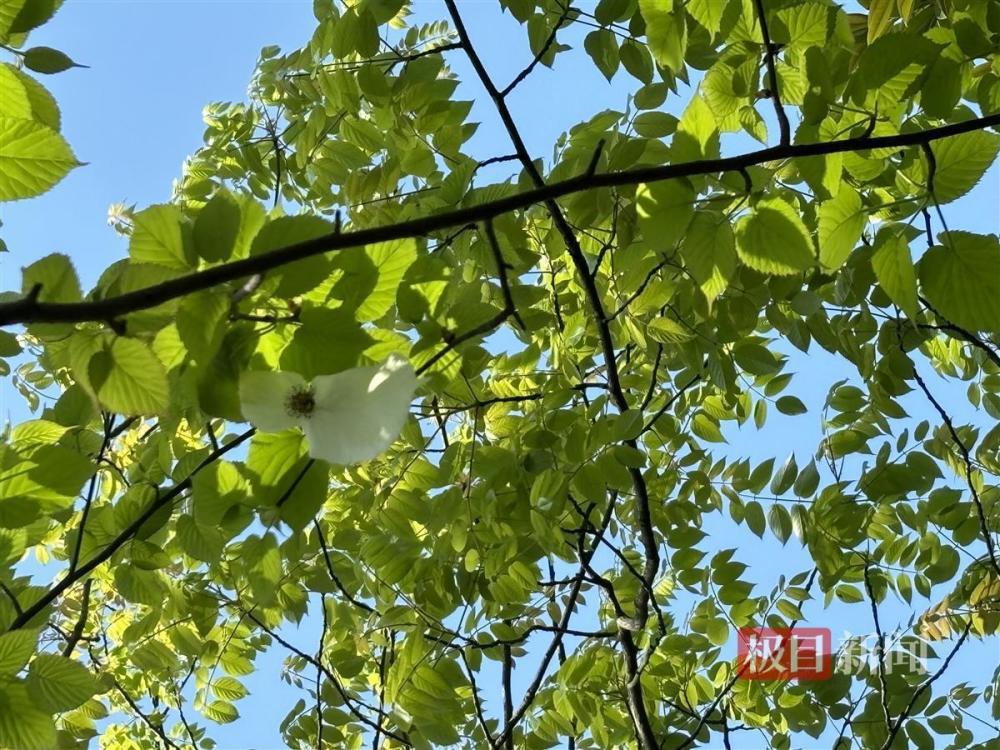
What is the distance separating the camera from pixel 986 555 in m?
1.63

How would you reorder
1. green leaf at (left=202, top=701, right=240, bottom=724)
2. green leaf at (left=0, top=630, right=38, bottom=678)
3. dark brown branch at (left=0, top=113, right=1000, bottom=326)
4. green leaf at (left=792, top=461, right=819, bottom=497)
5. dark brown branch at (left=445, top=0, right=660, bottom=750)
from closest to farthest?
dark brown branch at (left=0, top=113, right=1000, bottom=326)
green leaf at (left=0, top=630, right=38, bottom=678)
dark brown branch at (left=445, top=0, right=660, bottom=750)
green leaf at (left=792, top=461, right=819, bottom=497)
green leaf at (left=202, top=701, right=240, bottom=724)

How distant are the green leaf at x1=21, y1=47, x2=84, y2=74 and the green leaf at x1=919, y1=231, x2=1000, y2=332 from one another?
757mm

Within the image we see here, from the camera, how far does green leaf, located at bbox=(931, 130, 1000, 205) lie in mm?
663

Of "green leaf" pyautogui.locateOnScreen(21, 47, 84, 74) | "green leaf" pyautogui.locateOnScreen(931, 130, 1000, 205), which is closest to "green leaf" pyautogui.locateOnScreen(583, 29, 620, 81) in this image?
"green leaf" pyautogui.locateOnScreen(931, 130, 1000, 205)

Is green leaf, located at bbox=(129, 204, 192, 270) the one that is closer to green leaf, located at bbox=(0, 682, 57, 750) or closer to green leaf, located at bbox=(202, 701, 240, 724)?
green leaf, located at bbox=(0, 682, 57, 750)

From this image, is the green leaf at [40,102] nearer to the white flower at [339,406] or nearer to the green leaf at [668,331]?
the white flower at [339,406]

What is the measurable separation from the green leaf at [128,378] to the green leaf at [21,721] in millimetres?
352

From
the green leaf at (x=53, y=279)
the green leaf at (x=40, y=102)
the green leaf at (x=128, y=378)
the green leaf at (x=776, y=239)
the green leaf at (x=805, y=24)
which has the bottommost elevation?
the green leaf at (x=128, y=378)

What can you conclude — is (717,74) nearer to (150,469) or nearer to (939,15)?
(939,15)

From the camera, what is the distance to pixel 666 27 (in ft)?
2.62

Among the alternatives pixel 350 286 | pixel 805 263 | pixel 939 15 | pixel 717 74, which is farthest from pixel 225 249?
pixel 939 15

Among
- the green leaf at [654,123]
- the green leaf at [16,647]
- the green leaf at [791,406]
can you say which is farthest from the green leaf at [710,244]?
the green leaf at [791,406]

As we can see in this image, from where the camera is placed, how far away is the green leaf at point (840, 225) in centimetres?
64

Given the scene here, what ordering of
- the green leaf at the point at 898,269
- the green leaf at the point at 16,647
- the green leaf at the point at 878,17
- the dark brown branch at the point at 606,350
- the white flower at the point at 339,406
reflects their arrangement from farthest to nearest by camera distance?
the dark brown branch at the point at 606,350
the green leaf at the point at 878,17
the green leaf at the point at 16,647
the green leaf at the point at 898,269
the white flower at the point at 339,406
